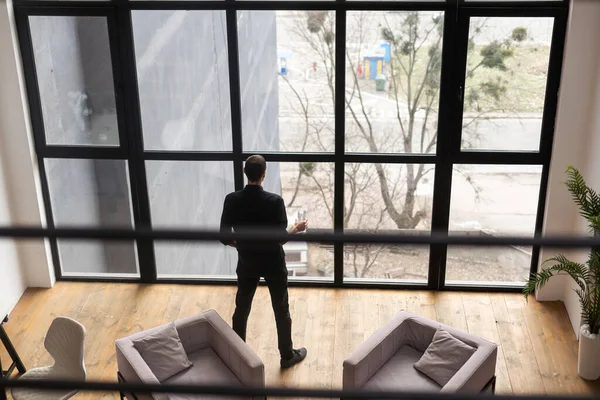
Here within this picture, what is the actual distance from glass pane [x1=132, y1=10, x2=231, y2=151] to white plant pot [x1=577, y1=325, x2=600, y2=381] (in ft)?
10.7

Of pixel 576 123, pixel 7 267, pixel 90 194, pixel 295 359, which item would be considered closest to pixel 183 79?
pixel 90 194

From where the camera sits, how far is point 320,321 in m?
6.48

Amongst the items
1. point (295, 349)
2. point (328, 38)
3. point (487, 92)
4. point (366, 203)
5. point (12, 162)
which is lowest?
point (295, 349)

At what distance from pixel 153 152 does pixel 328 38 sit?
183 centimetres

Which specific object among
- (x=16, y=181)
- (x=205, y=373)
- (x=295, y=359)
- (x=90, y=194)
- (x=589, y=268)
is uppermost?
(x=16, y=181)

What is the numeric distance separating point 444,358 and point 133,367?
2045 millimetres

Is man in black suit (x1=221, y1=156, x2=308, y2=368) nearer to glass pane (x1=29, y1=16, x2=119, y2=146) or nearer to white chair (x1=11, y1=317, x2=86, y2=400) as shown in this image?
white chair (x1=11, y1=317, x2=86, y2=400)

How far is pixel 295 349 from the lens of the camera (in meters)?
5.98

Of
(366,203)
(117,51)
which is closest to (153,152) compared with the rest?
(117,51)

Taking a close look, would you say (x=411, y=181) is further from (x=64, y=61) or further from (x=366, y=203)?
(x=64, y=61)

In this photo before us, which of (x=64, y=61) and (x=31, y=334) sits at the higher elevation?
(x=64, y=61)

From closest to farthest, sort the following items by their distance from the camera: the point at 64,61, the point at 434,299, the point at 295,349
Answer: the point at 295,349, the point at 64,61, the point at 434,299

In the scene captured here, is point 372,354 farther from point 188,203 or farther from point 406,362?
point 188,203

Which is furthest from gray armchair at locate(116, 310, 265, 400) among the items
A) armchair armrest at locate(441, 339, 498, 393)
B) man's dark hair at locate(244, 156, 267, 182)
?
armchair armrest at locate(441, 339, 498, 393)
